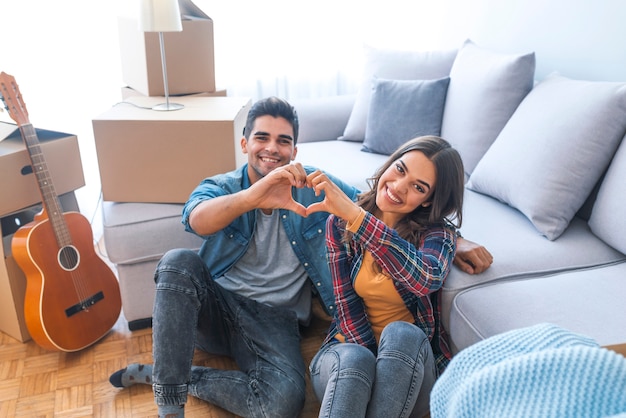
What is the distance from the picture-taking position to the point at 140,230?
1659 mm

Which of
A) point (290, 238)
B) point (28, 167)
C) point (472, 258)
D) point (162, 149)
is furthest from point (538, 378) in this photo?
point (28, 167)

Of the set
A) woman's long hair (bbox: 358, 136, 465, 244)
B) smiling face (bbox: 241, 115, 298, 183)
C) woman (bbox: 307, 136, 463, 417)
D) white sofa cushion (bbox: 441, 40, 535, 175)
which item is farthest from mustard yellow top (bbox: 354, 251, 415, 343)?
white sofa cushion (bbox: 441, 40, 535, 175)

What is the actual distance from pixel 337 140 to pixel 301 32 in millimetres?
794

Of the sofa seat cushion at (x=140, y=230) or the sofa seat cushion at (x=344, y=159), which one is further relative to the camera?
Result: the sofa seat cushion at (x=344, y=159)

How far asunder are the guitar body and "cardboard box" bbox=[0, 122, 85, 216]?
9 centimetres

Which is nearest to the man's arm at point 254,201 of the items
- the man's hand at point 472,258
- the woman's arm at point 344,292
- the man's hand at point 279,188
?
the man's hand at point 279,188

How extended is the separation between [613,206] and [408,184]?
0.63m

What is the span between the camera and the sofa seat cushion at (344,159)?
1.99 metres

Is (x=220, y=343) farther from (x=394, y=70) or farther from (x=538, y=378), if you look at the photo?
(x=394, y=70)

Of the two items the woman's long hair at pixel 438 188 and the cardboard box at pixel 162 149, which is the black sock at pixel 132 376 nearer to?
the cardboard box at pixel 162 149

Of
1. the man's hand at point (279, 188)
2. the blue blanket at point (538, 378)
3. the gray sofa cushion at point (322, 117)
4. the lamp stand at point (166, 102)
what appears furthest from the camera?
the gray sofa cushion at point (322, 117)

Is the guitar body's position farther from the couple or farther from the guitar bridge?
the couple

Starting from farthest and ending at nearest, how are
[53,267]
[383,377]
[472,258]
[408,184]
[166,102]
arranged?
[166,102]
[53,267]
[472,258]
[408,184]
[383,377]

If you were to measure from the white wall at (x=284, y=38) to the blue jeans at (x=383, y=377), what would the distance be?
1285 mm
